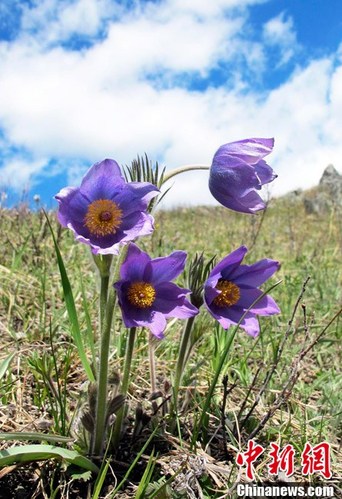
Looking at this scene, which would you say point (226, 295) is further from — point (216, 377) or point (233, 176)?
point (233, 176)

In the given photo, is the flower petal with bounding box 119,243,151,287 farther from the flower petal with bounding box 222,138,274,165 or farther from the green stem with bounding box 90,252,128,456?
the flower petal with bounding box 222,138,274,165

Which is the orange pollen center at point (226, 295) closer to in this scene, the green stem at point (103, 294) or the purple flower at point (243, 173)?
the purple flower at point (243, 173)

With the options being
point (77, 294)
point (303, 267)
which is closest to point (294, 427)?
point (77, 294)

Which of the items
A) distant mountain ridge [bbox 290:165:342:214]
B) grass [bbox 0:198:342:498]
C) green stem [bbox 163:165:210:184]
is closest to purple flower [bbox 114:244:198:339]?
grass [bbox 0:198:342:498]

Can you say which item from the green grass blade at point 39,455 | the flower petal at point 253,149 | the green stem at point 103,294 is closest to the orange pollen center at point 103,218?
the green stem at point 103,294

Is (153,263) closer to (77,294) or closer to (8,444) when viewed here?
(8,444)

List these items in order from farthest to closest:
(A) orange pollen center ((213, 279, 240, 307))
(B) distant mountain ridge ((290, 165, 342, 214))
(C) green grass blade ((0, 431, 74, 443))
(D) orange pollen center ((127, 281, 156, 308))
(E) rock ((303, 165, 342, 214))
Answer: (B) distant mountain ridge ((290, 165, 342, 214)), (E) rock ((303, 165, 342, 214)), (A) orange pollen center ((213, 279, 240, 307)), (D) orange pollen center ((127, 281, 156, 308)), (C) green grass blade ((0, 431, 74, 443))

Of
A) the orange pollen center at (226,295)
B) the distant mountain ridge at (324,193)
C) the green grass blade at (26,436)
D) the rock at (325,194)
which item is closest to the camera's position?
the green grass blade at (26,436)
